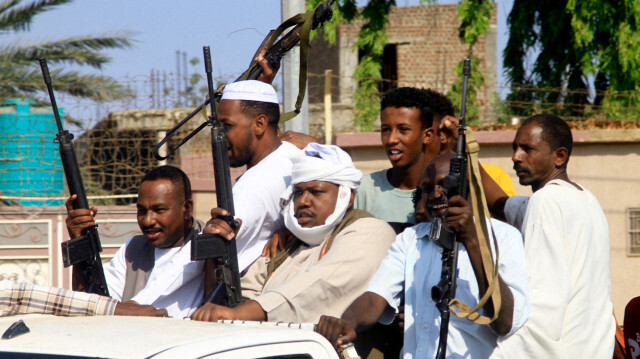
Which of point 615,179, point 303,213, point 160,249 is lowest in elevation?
point 615,179

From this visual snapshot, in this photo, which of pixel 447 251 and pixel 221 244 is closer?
pixel 447 251

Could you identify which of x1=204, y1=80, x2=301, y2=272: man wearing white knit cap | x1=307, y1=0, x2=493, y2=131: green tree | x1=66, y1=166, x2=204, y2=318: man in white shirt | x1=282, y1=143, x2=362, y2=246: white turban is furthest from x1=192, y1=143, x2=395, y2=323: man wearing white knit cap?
x1=307, y1=0, x2=493, y2=131: green tree

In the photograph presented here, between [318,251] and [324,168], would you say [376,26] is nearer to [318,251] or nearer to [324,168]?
[324,168]

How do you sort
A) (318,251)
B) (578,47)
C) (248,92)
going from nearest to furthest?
(318,251) → (248,92) → (578,47)

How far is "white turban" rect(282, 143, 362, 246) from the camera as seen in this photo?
3.45m

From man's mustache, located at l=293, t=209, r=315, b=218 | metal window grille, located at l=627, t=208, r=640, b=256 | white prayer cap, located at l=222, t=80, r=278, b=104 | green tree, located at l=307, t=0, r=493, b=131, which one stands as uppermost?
green tree, located at l=307, t=0, r=493, b=131

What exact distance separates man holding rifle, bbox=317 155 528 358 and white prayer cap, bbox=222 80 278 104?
1162 mm

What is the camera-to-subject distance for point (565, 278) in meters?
3.13

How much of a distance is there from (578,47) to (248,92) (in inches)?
515

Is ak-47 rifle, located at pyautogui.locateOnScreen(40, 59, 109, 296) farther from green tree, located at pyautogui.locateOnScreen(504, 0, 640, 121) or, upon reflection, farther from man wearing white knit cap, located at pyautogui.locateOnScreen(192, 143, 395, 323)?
green tree, located at pyautogui.locateOnScreen(504, 0, 640, 121)

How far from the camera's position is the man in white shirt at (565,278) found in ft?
10.0

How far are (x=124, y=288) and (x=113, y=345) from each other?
1.62m

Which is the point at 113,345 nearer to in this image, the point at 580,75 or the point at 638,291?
the point at 638,291

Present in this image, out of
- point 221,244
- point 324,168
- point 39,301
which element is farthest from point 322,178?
point 39,301
